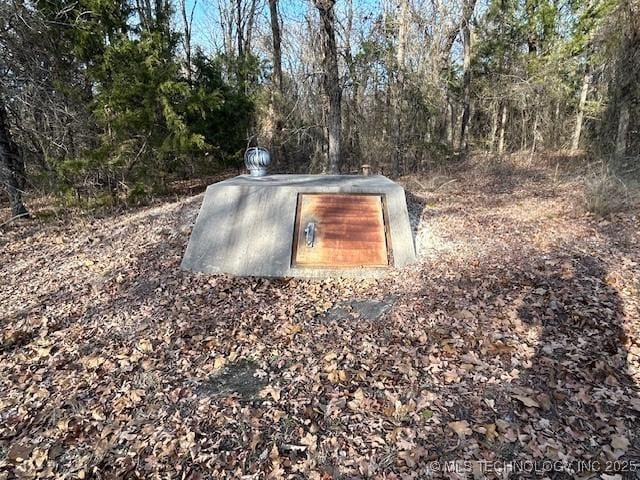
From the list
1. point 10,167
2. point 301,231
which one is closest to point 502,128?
point 301,231

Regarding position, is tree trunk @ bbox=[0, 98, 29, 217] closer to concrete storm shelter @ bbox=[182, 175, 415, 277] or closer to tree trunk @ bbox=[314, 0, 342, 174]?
concrete storm shelter @ bbox=[182, 175, 415, 277]

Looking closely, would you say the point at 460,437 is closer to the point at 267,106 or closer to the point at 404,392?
the point at 404,392

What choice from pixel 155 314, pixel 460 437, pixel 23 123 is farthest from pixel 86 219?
pixel 460 437

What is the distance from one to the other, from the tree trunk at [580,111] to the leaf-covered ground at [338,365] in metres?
9.31

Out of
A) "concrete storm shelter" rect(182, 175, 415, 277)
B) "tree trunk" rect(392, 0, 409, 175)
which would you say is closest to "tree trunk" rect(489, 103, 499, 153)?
"tree trunk" rect(392, 0, 409, 175)

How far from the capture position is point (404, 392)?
276 cm

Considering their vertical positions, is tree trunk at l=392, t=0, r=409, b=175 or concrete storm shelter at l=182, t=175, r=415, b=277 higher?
tree trunk at l=392, t=0, r=409, b=175

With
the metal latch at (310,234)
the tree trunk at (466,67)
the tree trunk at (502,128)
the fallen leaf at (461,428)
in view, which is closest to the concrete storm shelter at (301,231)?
the metal latch at (310,234)

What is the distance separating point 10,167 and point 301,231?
6.46 meters

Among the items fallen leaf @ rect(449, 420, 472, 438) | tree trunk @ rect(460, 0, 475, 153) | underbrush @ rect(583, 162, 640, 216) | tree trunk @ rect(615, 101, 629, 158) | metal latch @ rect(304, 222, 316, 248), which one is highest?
tree trunk @ rect(460, 0, 475, 153)

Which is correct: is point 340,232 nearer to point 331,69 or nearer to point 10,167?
point 331,69

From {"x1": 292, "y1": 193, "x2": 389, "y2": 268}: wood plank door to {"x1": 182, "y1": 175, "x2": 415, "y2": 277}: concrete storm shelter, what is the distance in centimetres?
1

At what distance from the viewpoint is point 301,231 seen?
5062 mm

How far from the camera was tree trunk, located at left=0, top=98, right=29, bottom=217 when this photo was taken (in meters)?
7.04
